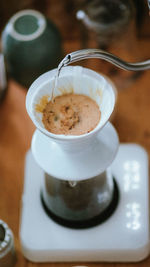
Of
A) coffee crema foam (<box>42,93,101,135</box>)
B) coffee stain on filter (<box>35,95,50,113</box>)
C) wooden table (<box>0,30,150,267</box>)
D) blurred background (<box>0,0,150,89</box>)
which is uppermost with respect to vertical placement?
coffee stain on filter (<box>35,95,50,113</box>)

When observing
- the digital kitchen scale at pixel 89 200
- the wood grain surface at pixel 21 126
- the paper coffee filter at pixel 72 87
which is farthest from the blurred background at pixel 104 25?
the paper coffee filter at pixel 72 87

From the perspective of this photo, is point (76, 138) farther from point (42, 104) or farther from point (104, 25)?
point (104, 25)

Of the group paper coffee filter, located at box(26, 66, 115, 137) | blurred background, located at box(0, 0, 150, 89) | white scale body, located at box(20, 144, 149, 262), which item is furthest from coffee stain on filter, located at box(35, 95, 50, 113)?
blurred background, located at box(0, 0, 150, 89)

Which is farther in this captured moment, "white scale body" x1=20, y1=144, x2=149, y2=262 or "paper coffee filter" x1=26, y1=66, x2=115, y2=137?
"white scale body" x1=20, y1=144, x2=149, y2=262

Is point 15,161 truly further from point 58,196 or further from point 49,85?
point 49,85

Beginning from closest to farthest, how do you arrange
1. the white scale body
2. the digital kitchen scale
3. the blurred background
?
the digital kitchen scale
the white scale body
the blurred background

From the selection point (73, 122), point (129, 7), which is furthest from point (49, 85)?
point (129, 7)

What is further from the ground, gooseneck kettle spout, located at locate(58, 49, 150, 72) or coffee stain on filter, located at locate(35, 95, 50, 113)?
gooseneck kettle spout, located at locate(58, 49, 150, 72)

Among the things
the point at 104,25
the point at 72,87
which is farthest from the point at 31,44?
the point at 72,87

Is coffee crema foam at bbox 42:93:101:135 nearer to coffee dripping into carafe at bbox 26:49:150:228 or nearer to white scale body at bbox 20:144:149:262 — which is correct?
coffee dripping into carafe at bbox 26:49:150:228
